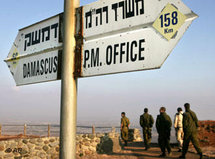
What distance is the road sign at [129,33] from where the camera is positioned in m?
1.60

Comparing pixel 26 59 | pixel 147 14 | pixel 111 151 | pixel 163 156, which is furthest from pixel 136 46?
pixel 111 151

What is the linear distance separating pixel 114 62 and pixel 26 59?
3.97ft

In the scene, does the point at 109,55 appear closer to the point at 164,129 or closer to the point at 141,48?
the point at 141,48

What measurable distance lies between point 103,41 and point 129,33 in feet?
0.87

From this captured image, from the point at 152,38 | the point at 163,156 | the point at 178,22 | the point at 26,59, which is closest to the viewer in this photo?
the point at 178,22

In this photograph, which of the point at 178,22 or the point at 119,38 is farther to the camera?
the point at 119,38

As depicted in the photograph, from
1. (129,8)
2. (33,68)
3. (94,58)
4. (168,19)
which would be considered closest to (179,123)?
(33,68)

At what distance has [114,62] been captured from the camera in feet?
6.23

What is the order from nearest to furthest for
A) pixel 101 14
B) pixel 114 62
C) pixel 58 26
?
pixel 114 62
pixel 101 14
pixel 58 26

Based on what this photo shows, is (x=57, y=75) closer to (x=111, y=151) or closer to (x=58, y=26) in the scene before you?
(x=58, y=26)

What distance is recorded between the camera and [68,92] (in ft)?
6.38

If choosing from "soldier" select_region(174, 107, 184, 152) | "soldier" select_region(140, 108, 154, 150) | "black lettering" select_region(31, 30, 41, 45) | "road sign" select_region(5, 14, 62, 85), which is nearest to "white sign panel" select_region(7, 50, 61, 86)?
"road sign" select_region(5, 14, 62, 85)

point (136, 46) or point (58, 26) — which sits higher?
point (58, 26)

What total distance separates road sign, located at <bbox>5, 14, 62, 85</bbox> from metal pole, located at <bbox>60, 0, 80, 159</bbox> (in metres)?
0.17
